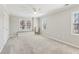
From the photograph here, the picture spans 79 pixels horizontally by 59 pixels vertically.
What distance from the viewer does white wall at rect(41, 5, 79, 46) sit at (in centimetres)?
387

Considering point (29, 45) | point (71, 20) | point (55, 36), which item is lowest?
point (29, 45)

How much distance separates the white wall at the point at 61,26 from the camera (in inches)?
152

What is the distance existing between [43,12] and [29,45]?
1404mm

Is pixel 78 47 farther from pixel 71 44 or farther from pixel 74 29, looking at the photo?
pixel 74 29

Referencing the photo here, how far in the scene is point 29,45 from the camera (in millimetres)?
4055

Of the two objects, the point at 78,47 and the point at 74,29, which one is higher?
the point at 74,29

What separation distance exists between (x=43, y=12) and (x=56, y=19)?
0.60 meters

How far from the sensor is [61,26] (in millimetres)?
4039
